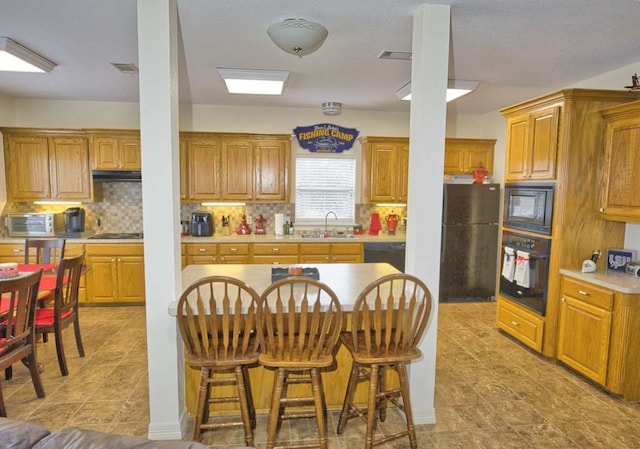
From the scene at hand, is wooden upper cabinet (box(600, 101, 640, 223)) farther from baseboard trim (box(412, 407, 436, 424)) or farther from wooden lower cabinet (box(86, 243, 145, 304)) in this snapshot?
wooden lower cabinet (box(86, 243, 145, 304))

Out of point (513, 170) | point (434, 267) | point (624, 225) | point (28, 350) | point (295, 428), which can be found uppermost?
point (513, 170)

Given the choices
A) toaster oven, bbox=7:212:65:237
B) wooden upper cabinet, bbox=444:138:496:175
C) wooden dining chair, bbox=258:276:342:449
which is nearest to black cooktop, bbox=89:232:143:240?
toaster oven, bbox=7:212:65:237

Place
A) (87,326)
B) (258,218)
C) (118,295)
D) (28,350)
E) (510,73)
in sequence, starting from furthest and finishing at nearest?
(258,218) → (118,295) → (87,326) → (510,73) → (28,350)

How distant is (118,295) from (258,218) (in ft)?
6.60

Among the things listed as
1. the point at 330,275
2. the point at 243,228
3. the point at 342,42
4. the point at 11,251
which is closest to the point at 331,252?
the point at 243,228

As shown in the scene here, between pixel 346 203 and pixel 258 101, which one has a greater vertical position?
pixel 258 101

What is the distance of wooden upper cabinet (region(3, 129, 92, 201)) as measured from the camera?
16.2 ft

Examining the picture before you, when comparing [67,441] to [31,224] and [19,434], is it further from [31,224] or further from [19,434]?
[31,224]

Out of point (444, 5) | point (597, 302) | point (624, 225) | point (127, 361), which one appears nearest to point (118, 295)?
point (127, 361)

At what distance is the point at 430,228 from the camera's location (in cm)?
250

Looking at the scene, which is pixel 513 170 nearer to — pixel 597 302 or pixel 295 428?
pixel 597 302

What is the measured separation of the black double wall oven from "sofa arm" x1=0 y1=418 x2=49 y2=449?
371 cm

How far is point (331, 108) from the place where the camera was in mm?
5246

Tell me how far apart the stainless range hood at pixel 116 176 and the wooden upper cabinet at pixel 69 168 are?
0.14 meters
